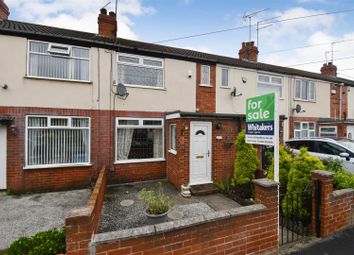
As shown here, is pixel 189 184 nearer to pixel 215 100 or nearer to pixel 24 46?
pixel 215 100

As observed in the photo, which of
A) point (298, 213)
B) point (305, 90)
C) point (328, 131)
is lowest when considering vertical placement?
point (298, 213)

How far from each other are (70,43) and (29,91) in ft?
7.28

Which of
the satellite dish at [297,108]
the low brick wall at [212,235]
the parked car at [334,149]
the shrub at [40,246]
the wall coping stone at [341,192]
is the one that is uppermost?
the satellite dish at [297,108]

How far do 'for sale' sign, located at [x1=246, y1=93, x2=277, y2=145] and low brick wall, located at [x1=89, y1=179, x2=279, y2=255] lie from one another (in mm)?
826

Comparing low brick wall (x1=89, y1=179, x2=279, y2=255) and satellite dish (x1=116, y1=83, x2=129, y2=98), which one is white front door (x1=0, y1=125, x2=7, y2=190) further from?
low brick wall (x1=89, y1=179, x2=279, y2=255)

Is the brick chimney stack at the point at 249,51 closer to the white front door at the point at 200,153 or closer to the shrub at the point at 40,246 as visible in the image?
the white front door at the point at 200,153

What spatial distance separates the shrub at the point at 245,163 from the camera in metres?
6.66

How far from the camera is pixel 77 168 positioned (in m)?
7.36

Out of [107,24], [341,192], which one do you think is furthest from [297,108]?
[107,24]

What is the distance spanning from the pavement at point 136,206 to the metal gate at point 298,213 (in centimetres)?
153

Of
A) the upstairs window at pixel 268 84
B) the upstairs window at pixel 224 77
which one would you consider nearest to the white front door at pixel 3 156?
the upstairs window at pixel 224 77

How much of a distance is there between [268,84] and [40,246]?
11.9 metres

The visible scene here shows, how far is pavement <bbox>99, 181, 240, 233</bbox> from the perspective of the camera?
15.4ft

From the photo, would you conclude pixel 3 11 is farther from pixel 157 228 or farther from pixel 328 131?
pixel 328 131
